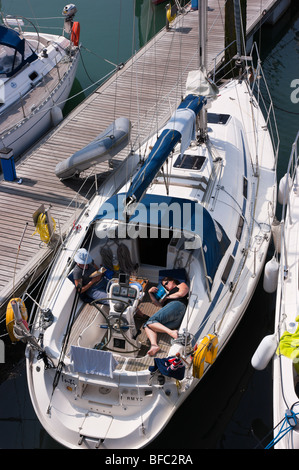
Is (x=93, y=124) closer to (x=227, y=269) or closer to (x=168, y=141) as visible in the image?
(x=168, y=141)

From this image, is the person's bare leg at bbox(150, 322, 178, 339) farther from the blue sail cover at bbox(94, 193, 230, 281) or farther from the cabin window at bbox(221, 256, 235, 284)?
the cabin window at bbox(221, 256, 235, 284)

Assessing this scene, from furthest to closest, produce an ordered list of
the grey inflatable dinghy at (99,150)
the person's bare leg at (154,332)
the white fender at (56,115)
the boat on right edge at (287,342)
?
1. the white fender at (56,115)
2. the grey inflatable dinghy at (99,150)
3. the person's bare leg at (154,332)
4. the boat on right edge at (287,342)

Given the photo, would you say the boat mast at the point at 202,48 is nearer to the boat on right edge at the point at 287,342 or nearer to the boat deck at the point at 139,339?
the boat on right edge at the point at 287,342

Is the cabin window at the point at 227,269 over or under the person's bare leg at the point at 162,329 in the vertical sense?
over

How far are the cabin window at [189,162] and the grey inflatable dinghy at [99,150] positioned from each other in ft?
5.03

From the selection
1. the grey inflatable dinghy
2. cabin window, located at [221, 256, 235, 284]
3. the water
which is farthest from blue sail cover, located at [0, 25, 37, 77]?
cabin window, located at [221, 256, 235, 284]

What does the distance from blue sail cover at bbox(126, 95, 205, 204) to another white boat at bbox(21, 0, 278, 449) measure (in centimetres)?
3

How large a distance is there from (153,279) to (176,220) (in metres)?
1.33

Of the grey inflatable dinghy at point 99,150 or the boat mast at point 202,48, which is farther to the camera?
the grey inflatable dinghy at point 99,150

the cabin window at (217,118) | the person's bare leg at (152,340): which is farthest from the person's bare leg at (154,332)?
the cabin window at (217,118)

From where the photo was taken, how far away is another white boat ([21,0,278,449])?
8.54 metres

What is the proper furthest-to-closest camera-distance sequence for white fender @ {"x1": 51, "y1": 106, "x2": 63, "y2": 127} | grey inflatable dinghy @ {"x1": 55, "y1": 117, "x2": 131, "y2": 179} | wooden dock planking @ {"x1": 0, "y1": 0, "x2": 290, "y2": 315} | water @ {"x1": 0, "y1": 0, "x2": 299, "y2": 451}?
white fender @ {"x1": 51, "y1": 106, "x2": 63, "y2": 127} → grey inflatable dinghy @ {"x1": 55, "y1": 117, "x2": 131, "y2": 179} → wooden dock planking @ {"x1": 0, "y1": 0, "x2": 290, "y2": 315} → water @ {"x1": 0, "y1": 0, "x2": 299, "y2": 451}

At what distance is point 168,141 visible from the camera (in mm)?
10445

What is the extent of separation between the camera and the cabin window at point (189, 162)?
1157cm
